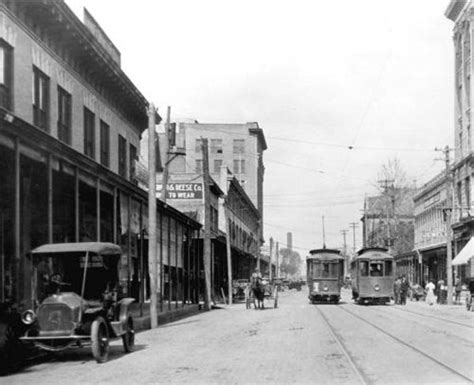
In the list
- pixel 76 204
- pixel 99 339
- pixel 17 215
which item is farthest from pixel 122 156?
pixel 99 339

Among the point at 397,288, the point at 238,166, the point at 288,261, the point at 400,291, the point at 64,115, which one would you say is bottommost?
the point at 288,261

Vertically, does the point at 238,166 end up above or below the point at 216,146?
below

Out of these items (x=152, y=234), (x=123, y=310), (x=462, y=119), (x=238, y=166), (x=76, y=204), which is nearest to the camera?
(x=123, y=310)

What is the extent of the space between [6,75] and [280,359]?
10.2 metres

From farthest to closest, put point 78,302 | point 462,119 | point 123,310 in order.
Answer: point 462,119
point 123,310
point 78,302

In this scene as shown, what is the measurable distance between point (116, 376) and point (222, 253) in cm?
4408

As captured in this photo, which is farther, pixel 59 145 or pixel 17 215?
pixel 59 145

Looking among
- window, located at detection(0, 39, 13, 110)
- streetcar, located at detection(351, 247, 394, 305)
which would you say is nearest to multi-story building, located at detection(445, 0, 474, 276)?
streetcar, located at detection(351, 247, 394, 305)

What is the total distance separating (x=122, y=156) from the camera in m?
30.0

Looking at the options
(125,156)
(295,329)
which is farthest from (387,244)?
(295,329)

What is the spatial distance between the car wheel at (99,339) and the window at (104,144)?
14.4 meters

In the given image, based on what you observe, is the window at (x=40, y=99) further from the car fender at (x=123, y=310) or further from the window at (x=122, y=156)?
the window at (x=122, y=156)

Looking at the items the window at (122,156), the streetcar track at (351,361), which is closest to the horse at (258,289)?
the window at (122,156)

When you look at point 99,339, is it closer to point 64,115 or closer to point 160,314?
point 64,115
